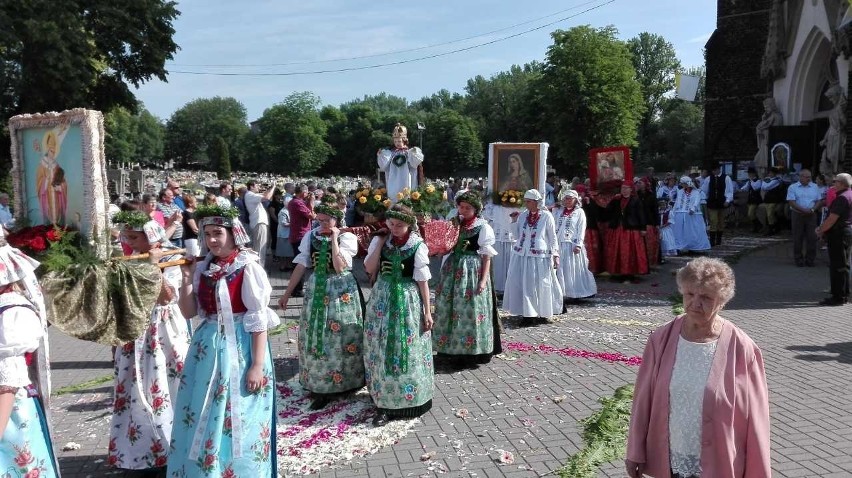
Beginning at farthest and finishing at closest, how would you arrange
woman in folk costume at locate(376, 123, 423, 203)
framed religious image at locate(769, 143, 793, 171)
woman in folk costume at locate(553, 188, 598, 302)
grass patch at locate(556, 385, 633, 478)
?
framed religious image at locate(769, 143, 793, 171)
woman in folk costume at locate(553, 188, 598, 302)
woman in folk costume at locate(376, 123, 423, 203)
grass patch at locate(556, 385, 633, 478)

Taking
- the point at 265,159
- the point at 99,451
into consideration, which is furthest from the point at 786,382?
the point at 265,159

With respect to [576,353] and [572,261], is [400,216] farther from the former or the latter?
[572,261]

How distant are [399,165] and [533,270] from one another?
104 inches

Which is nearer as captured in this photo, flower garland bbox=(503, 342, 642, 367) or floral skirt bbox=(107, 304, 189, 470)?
floral skirt bbox=(107, 304, 189, 470)

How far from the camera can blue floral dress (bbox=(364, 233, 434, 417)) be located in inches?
228

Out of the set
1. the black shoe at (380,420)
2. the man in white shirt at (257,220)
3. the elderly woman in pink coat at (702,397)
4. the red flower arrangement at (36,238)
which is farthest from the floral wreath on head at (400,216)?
the man in white shirt at (257,220)

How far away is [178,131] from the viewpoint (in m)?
106

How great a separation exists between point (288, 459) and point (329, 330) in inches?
51.7

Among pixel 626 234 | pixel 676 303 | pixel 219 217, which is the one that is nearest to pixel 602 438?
pixel 219 217

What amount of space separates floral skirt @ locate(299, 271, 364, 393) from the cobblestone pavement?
0.90 metres

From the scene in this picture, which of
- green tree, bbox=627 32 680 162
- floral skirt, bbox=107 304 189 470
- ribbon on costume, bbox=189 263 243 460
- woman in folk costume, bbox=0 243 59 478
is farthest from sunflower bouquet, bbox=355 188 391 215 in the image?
green tree, bbox=627 32 680 162

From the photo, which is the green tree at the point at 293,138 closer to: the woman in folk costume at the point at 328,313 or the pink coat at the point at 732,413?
the woman in folk costume at the point at 328,313

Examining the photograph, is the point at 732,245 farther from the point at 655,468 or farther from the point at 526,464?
the point at 655,468

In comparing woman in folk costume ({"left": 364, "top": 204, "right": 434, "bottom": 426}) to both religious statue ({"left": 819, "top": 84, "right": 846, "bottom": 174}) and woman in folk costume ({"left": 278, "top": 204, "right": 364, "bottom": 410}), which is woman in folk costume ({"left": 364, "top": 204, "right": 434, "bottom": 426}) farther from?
religious statue ({"left": 819, "top": 84, "right": 846, "bottom": 174})
